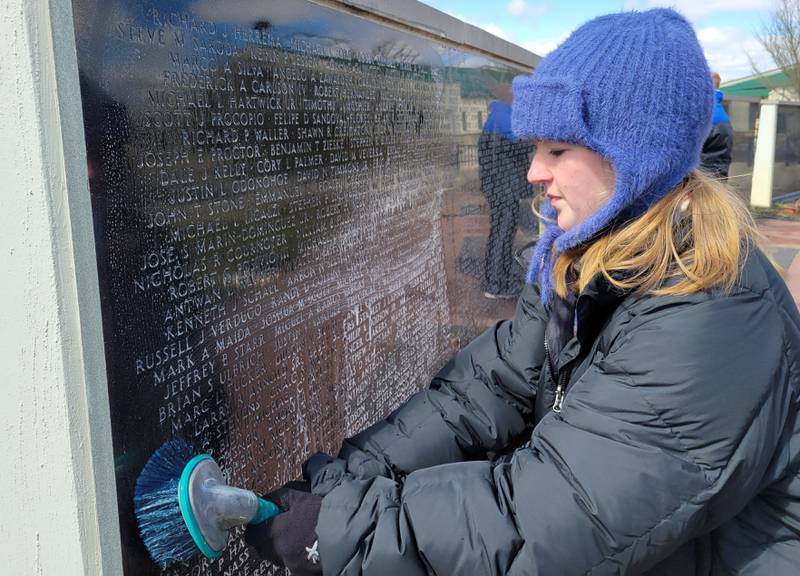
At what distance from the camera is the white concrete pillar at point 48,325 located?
1.35m

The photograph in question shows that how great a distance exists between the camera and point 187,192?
5.76 feet

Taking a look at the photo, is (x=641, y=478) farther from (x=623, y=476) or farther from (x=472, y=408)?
(x=472, y=408)

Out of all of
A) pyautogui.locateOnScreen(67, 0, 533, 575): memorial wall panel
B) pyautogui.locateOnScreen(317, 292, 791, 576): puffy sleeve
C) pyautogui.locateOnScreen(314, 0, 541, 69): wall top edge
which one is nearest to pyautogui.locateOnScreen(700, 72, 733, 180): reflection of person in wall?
pyautogui.locateOnScreen(314, 0, 541, 69): wall top edge

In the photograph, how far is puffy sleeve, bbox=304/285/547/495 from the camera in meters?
2.11

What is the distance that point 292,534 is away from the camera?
1.59m

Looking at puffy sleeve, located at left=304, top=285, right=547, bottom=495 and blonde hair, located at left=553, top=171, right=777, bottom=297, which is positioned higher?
blonde hair, located at left=553, top=171, right=777, bottom=297

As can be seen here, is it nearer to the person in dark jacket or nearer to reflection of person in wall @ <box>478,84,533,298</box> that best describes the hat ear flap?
the person in dark jacket

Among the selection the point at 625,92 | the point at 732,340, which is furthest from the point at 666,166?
the point at 732,340

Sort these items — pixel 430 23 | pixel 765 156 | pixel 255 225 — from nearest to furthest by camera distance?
pixel 255 225 → pixel 430 23 → pixel 765 156

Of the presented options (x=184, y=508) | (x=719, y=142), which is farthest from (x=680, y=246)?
(x=719, y=142)

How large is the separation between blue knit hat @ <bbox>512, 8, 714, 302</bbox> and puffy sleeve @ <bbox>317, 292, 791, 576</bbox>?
333mm

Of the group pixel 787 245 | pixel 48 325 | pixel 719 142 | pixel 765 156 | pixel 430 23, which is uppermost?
pixel 430 23

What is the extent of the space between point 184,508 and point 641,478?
0.86m

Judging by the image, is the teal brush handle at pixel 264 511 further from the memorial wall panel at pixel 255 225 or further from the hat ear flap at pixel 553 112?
the hat ear flap at pixel 553 112
